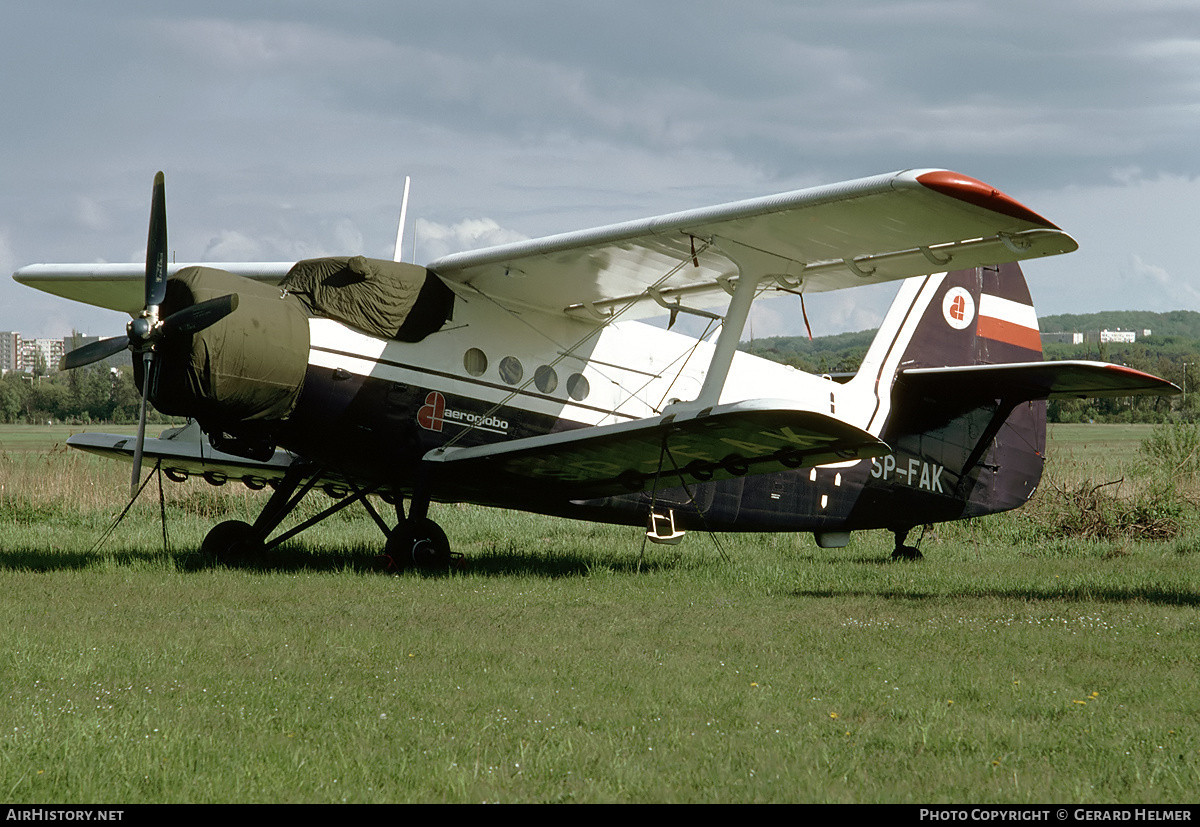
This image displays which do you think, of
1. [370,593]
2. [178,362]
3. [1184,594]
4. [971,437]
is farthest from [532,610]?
[971,437]

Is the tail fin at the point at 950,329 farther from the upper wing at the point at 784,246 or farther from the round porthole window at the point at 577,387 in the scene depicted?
the round porthole window at the point at 577,387

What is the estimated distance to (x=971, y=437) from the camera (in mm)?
12875

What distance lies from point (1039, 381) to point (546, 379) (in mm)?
5060

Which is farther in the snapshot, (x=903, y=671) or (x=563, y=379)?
(x=563, y=379)

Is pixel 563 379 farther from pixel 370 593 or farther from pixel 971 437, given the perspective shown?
pixel 971 437

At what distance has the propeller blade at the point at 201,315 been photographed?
8.51 m

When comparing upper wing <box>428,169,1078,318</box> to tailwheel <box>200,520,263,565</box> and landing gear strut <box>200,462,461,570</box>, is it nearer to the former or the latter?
landing gear strut <box>200,462,461,570</box>

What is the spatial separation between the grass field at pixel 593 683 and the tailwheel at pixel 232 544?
1.15 ft

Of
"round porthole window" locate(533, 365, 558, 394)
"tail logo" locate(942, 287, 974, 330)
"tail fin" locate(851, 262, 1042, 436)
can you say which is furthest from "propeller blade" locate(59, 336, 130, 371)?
"tail logo" locate(942, 287, 974, 330)

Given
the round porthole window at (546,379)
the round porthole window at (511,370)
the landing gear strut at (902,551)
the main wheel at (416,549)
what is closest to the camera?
the main wheel at (416,549)

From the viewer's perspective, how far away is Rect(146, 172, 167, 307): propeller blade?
29.3 ft

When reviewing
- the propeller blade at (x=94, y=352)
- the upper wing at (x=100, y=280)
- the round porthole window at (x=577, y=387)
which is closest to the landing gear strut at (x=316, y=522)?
the round porthole window at (x=577, y=387)
